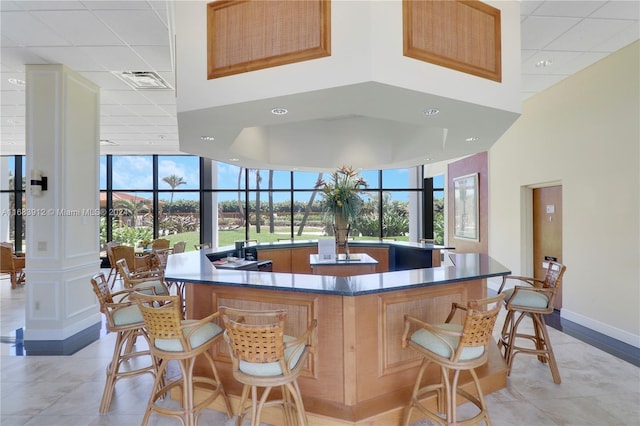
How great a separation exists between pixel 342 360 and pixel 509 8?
3.15 metres

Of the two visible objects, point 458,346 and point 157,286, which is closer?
point 458,346

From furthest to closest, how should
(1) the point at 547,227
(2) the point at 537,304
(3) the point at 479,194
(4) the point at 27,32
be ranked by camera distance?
1. (3) the point at 479,194
2. (1) the point at 547,227
3. (4) the point at 27,32
4. (2) the point at 537,304

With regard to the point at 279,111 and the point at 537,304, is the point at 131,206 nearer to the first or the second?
the point at 279,111

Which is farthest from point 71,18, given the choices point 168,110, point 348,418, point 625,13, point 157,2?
point 625,13

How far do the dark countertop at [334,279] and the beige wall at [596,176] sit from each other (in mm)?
2092

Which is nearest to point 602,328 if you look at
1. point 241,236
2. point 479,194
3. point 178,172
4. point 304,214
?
point 479,194

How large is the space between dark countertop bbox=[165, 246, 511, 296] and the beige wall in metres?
2.09

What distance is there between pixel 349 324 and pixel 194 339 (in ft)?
3.50

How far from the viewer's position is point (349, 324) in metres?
2.38

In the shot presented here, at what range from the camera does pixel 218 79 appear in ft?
8.57

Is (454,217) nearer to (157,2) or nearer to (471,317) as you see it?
(471,317)

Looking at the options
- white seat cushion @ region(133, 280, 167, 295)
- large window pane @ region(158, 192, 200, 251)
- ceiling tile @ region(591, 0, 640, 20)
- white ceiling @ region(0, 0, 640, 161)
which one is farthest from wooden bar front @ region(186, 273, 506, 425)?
large window pane @ region(158, 192, 200, 251)

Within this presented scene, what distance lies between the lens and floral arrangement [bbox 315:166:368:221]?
4.51 metres

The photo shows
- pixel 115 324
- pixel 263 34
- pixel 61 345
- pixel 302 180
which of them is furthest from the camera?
pixel 302 180
